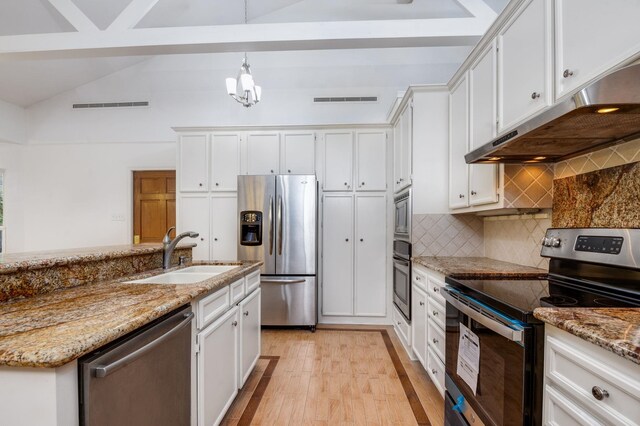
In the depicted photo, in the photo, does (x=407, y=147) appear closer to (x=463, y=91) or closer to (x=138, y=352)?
(x=463, y=91)

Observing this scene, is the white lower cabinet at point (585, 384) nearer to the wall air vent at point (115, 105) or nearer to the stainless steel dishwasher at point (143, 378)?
the stainless steel dishwasher at point (143, 378)

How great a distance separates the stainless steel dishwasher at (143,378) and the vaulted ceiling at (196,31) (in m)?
2.37

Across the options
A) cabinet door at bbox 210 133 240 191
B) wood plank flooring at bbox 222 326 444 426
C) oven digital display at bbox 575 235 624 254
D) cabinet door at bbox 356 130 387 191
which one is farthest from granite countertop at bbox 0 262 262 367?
cabinet door at bbox 356 130 387 191

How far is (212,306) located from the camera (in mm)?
1670

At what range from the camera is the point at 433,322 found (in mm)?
2248

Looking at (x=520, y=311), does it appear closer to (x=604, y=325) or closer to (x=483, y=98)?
(x=604, y=325)

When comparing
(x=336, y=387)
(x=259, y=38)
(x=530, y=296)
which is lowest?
(x=336, y=387)

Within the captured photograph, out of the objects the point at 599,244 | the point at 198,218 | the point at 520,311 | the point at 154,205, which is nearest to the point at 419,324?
the point at 599,244

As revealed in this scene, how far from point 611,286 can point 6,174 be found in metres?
7.36

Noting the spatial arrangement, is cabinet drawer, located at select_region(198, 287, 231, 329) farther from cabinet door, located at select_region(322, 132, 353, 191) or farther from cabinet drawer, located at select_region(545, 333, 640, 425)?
cabinet door, located at select_region(322, 132, 353, 191)

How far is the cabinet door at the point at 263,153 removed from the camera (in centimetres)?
388

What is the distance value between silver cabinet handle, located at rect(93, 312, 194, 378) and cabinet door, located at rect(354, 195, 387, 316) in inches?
104

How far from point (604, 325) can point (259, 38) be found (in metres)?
2.83

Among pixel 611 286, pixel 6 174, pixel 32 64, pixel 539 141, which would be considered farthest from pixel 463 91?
pixel 6 174
